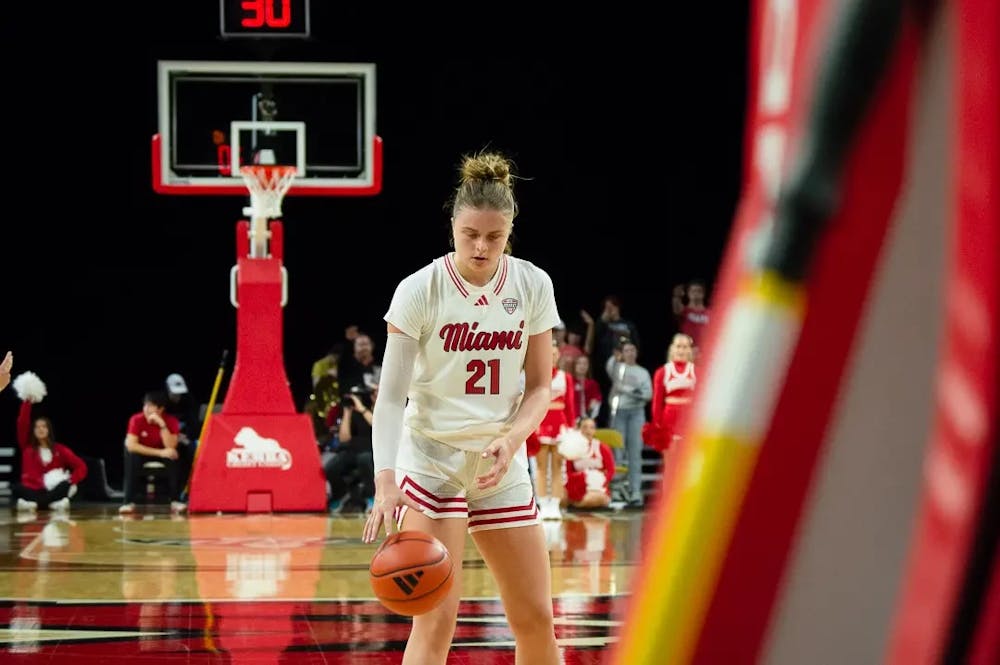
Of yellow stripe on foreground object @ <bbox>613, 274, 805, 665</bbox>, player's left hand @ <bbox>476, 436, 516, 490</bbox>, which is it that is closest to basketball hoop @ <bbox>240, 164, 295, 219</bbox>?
player's left hand @ <bbox>476, 436, 516, 490</bbox>

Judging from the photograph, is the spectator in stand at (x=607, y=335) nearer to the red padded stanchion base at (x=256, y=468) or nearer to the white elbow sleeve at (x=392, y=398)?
the red padded stanchion base at (x=256, y=468)

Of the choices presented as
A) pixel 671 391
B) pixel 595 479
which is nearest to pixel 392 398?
pixel 671 391

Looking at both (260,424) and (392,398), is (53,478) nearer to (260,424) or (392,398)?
(260,424)

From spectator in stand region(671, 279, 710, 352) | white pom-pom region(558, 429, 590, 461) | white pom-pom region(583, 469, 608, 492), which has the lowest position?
white pom-pom region(583, 469, 608, 492)

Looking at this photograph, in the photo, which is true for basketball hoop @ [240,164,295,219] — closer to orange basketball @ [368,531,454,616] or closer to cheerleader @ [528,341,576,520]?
cheerleader @ [528,341,576,520]

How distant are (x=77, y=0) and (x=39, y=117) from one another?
1688 millimetres

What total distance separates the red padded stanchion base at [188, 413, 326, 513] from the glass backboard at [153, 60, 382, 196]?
97.9 inches

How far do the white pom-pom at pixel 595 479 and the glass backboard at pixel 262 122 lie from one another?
11.8ft

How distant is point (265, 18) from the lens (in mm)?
13219

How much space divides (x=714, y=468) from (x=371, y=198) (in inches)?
759

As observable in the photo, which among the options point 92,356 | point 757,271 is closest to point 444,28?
point 92,356

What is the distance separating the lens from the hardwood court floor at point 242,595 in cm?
638

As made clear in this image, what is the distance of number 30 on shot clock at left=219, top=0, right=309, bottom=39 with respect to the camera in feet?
43.2

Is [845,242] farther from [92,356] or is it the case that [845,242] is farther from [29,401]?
[92,356]
